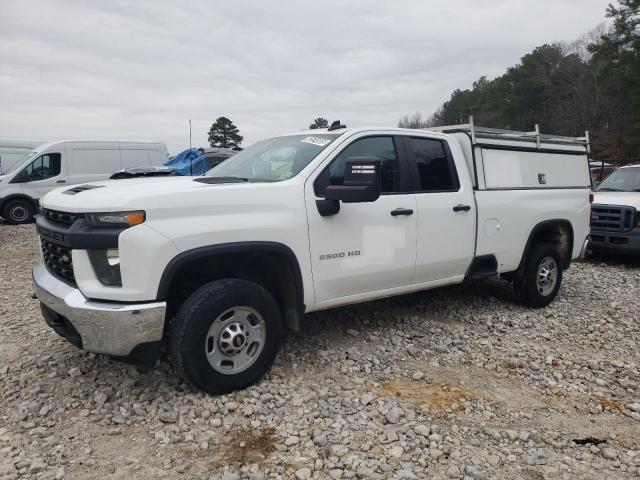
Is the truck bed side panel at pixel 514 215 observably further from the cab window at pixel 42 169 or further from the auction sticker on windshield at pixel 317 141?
the cab window at pixel 42 169

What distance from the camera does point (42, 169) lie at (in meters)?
13.8

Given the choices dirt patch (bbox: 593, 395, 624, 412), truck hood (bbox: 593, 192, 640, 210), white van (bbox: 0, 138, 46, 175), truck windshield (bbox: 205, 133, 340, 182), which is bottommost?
dirt patch (bbox: 593, 395, 624, 412)

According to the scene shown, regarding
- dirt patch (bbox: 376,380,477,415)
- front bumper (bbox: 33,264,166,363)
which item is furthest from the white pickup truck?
dirt patch (bbox: 376,380,477,415)

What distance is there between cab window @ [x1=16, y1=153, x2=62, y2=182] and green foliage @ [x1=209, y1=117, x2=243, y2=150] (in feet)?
105

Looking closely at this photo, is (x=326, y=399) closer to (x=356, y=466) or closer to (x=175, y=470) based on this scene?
(x=356, y=466)

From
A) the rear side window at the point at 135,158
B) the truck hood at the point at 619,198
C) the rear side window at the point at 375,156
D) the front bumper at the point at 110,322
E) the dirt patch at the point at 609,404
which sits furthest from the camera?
the rear side window at the point at 135,158

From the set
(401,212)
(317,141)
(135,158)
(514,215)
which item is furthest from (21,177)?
(514,215)

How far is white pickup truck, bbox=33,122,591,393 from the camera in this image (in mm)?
3033

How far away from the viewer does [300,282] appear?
3.65 metres

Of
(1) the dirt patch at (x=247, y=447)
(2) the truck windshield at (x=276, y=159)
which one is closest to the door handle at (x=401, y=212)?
(2) the truck windshield at (x=276, y=159)

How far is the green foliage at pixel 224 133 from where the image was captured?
1804 inches

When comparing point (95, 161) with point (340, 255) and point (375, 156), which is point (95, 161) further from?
point (340, 255)

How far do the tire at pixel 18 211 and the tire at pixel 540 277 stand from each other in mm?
13115

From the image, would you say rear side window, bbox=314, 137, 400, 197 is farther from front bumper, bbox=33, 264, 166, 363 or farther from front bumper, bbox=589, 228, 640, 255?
front bumper, bbox=589, 228, 640, 255
